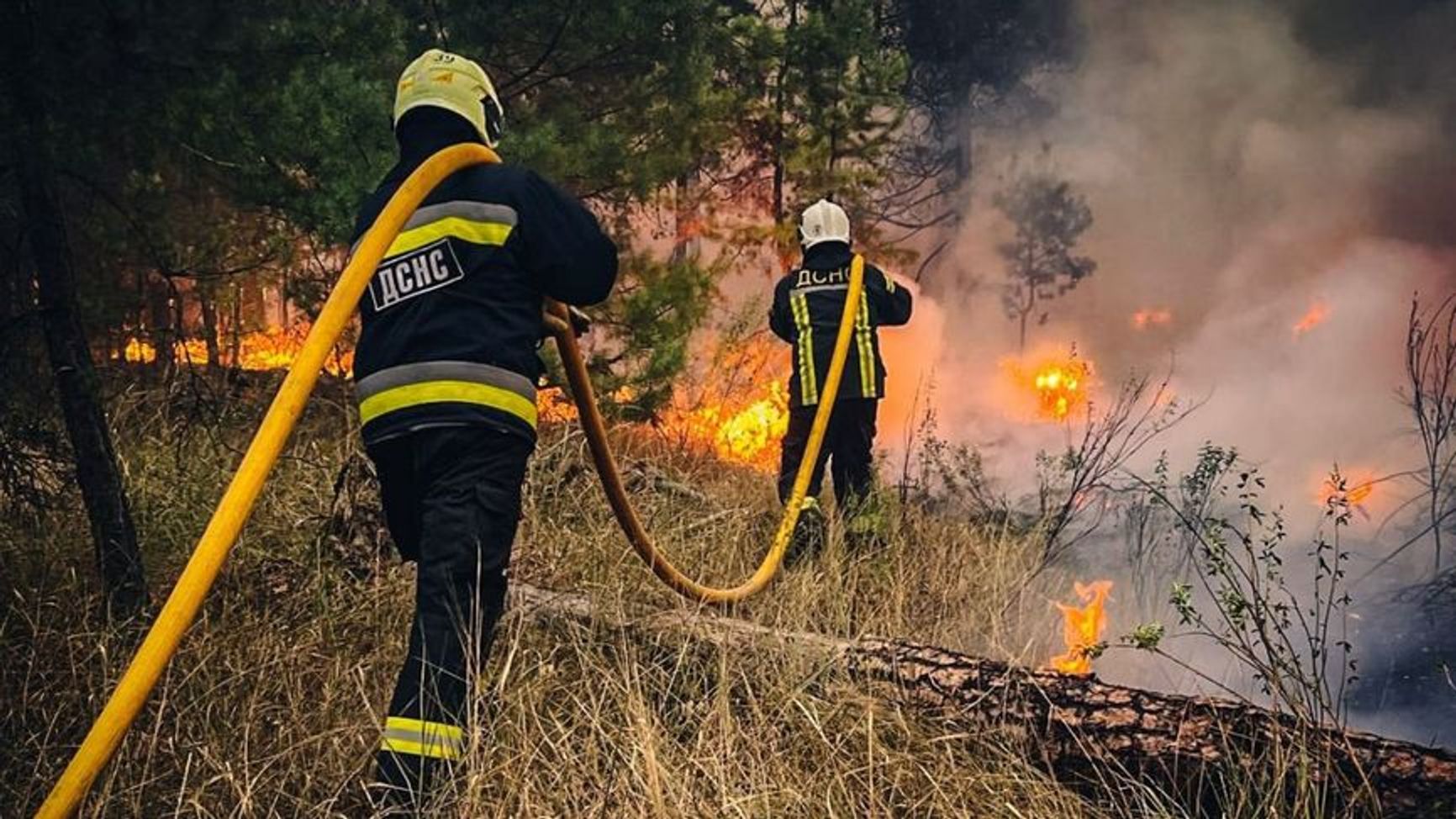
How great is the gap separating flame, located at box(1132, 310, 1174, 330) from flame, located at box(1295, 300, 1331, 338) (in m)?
6.10

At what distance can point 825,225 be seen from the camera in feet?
20.0

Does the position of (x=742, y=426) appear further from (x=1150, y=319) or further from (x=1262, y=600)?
(x=1150, y=319)

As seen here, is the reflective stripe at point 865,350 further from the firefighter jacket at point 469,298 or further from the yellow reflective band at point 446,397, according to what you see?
the yellow reflective band at point 446,397

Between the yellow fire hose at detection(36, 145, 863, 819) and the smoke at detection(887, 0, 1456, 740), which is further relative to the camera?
the smoke at detection(887, 0, 1456, 740)

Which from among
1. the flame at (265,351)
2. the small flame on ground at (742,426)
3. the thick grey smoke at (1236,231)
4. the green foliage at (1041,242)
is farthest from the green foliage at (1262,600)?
the green foliage at (1041,242)

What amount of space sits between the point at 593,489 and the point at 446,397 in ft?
9.27

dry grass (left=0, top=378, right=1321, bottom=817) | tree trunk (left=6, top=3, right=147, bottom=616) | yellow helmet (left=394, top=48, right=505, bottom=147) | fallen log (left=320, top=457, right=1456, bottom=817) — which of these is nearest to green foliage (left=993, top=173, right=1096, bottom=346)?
dry grass (left=0, top=378, right=1321, bottom=817)

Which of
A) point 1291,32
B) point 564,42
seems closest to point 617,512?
point 564,42

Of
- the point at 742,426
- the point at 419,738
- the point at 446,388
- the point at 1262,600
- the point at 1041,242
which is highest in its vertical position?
the point at 1041,242

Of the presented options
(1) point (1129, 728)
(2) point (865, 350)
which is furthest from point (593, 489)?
(1) point (1129, 728)

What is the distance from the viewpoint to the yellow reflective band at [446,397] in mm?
2631

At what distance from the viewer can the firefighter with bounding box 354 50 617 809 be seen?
2.58m

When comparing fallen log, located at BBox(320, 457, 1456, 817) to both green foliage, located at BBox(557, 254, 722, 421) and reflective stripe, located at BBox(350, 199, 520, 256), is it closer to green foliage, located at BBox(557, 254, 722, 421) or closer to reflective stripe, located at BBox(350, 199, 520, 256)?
reflective stripe, located at BBox(350, 199, 520, 256)

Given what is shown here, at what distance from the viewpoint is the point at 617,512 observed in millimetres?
3494
